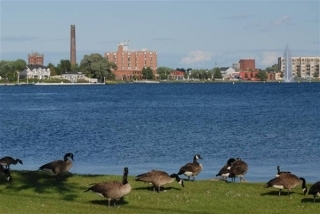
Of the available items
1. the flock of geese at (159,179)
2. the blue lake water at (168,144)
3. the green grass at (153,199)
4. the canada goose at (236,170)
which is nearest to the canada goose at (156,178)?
the flock of geese at (159,179)

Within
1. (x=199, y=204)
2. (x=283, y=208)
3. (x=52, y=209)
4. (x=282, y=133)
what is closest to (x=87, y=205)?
(x=52, y=209)

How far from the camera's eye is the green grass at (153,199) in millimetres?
17609

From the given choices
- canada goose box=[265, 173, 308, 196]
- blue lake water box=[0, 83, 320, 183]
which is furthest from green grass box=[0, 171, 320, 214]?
blue lake water box=[0, 83, 320, 183]

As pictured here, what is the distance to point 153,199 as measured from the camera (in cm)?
1898

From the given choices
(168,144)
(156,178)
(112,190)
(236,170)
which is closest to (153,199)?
(156,178)

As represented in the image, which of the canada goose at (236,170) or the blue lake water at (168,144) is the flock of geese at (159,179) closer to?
the canada goose at (236,170)

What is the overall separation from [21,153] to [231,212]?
23457mm

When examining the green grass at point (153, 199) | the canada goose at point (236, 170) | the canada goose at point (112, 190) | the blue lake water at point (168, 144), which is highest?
the canada goose at point (112, 190)

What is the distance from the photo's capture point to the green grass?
17.6 meters

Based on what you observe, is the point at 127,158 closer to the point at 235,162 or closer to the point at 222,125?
the point at 235,162

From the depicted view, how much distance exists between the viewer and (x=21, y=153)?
39.1 m

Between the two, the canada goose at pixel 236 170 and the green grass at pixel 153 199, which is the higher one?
the canada goose at pixel 236 170

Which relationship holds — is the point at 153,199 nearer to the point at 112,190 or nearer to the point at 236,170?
the point at 112,190

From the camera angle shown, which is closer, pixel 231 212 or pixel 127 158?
pixel 231 212
